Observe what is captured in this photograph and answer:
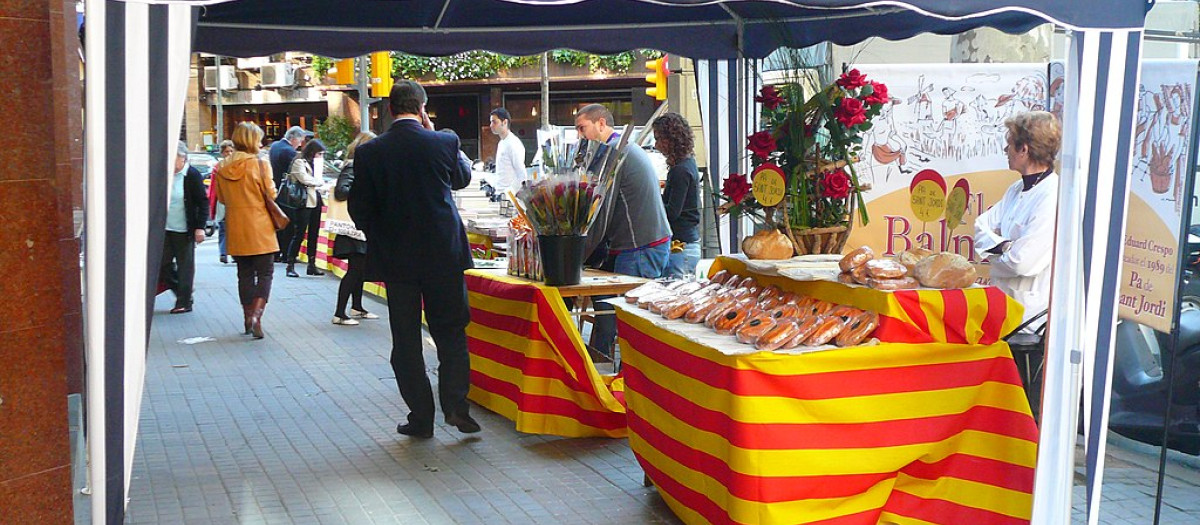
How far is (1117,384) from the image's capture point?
251 inches

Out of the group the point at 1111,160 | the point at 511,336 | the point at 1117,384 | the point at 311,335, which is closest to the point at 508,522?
the point at 511,336

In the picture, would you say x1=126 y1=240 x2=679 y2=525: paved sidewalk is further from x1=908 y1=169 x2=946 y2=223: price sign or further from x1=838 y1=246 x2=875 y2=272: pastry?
x1=908 y1=169 x2=946 y2=223: price sign

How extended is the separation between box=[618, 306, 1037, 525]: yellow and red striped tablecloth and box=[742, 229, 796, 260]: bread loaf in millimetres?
570

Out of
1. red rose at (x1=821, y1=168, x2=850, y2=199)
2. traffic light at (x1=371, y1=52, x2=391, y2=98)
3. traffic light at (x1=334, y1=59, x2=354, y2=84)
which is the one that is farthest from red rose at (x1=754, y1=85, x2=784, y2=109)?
traffic light at (x1=371, y1=52, x2=391, y2=98)

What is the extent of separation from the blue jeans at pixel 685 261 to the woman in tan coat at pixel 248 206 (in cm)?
355

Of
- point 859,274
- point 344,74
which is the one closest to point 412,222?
point 859,274

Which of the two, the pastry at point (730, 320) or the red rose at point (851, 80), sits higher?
the red rose at point (851, 80)

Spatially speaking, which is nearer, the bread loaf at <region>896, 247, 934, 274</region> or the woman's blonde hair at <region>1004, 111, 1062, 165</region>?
the bread loaf at <region>896, 247, 934, 274</region>

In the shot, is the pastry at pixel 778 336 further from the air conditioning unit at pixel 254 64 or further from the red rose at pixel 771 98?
the air conditioning unit at pixel 254 64

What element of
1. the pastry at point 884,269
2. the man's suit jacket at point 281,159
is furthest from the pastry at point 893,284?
the man's suit jacket at point 281,159

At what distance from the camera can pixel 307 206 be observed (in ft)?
47.6

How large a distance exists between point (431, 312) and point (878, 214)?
337cm

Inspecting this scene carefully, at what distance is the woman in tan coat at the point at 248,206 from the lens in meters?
A: 9.62

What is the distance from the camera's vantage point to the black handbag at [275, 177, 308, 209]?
47.2ft
